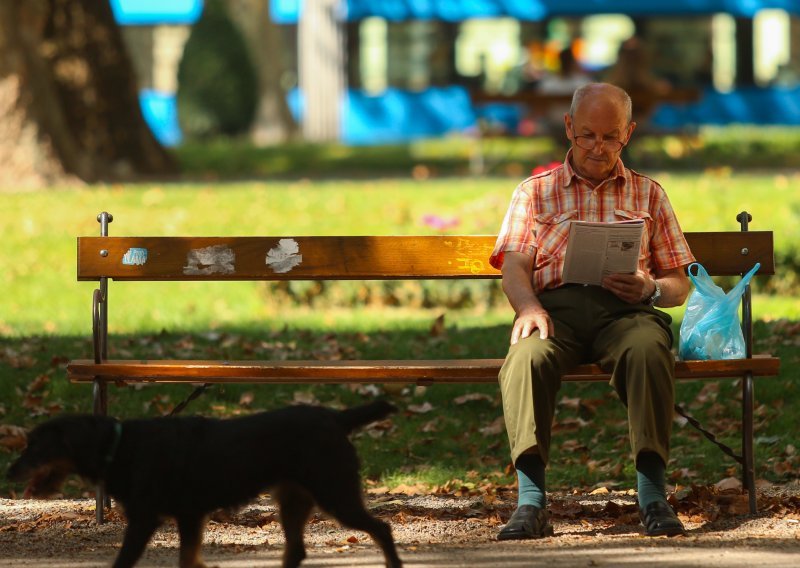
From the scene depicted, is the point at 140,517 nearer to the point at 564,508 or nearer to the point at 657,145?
the point at 564,508

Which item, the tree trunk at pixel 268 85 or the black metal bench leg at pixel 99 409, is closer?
the black metal bench leg at pixel 99 409

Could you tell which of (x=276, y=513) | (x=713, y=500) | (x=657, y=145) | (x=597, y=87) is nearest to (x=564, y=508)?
(x=713, y=500)

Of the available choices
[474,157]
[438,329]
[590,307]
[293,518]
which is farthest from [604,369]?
[474,157]

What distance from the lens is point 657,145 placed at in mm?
19984

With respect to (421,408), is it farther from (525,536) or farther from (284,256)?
(525,536)

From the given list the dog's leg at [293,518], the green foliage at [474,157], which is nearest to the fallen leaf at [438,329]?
the dog's leg at [293,518]

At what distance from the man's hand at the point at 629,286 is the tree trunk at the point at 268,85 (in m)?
25.6

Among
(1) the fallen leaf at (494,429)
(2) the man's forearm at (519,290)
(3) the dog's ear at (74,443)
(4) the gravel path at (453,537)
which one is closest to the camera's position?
(3) the dog's ear at (74,443)

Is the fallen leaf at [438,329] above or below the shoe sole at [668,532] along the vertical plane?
above

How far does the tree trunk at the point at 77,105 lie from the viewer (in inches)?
611

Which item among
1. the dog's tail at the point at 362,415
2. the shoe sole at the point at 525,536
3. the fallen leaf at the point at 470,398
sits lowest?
the shoe sole at the point at 525,536

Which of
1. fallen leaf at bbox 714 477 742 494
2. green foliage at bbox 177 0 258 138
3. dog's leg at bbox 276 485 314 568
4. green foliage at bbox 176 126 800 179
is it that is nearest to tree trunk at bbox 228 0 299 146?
green foliage at bbox 177 0 258 138

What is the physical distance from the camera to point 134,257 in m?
6.20

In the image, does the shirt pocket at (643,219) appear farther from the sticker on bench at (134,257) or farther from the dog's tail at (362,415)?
the sticker on bench at (134,257)
